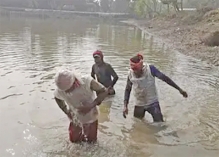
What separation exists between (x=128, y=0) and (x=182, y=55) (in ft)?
195

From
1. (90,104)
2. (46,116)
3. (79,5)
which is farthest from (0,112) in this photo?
(79,5)

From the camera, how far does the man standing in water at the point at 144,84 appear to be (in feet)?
19.1

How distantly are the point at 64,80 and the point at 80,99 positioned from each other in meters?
0.55

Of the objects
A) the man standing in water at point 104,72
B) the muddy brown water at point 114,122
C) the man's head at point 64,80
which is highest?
the man's head at point 64,80

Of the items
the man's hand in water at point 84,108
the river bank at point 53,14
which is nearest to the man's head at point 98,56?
the man's hand in water at point 84,108

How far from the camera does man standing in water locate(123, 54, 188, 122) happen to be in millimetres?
5836

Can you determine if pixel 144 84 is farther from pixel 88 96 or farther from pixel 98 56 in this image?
pixel 98 56

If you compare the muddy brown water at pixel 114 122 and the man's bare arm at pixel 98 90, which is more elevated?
the man's bare arm at pixel 98 90

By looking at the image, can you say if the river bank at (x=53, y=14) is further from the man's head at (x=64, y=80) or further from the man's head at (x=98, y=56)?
the man's head at (x=64, y=80)

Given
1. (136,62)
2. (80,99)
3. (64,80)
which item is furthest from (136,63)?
(64,80)

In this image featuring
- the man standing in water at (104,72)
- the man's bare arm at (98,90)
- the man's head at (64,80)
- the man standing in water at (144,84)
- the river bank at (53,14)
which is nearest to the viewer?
the man's head at (64,80)

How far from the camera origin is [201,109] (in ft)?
26.7

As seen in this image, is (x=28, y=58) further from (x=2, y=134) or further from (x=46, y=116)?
(x=2, y=134)

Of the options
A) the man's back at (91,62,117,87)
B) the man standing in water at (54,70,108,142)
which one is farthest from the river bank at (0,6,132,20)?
the man standing in water at (54,70,108,142)
